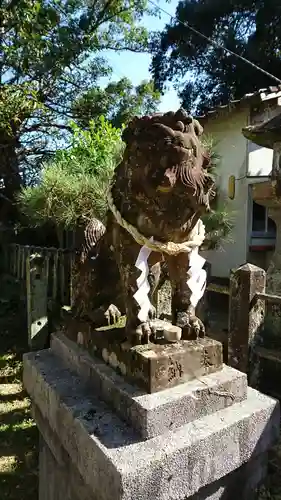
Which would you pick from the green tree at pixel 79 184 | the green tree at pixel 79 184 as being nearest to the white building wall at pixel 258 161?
the green tree at pixel 79 184

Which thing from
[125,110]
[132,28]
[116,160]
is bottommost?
[116,160]

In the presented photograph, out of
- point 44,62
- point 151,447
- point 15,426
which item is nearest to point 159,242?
point 151,447

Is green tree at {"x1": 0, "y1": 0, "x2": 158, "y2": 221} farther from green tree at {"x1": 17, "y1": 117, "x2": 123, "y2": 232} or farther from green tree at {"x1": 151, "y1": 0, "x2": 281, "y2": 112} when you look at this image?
green tree at {"x1": 151, "y1": 0, "x2": 281, "y2": 112}

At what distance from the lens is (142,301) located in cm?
156

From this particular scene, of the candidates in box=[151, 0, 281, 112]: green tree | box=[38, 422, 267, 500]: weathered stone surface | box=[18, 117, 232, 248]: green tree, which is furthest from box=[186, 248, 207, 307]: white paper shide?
box=[151, 0, 281, 112]: green tree

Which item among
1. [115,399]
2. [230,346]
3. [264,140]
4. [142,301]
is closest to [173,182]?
[142,301]

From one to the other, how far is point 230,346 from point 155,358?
76.6 inches

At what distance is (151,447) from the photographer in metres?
1.31

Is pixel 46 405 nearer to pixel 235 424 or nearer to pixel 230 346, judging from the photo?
pixel 235 424

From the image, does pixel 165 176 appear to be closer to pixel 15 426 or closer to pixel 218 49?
pixel 15 426

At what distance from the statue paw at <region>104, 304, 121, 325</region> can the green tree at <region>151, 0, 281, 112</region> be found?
947 centimetres

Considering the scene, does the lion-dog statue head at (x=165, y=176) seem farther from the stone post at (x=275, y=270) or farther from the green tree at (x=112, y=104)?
the green tree at (x=112, y=104)

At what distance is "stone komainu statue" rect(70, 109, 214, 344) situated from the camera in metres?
1.42

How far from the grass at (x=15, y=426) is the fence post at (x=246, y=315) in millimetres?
→ 1717
